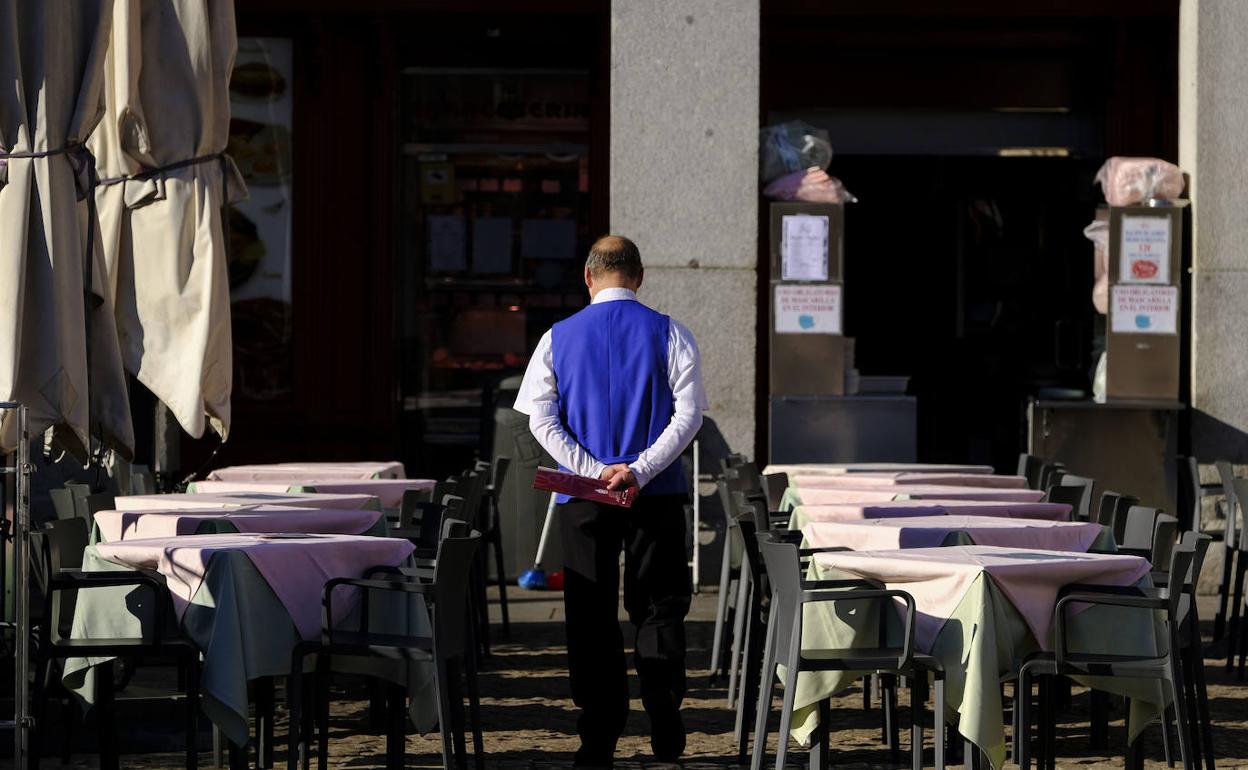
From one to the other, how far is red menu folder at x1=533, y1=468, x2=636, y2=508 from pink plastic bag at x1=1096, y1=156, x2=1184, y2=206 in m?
Result: 6.11

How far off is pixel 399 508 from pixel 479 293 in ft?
14.0

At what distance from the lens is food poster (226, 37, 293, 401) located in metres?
12.9

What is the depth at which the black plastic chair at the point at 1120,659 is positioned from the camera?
569cm

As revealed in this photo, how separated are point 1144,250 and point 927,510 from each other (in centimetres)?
422

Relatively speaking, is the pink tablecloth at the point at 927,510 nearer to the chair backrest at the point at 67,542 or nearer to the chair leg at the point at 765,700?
the chair leg at the point at 765,700

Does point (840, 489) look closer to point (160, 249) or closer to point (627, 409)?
point (627, 409)

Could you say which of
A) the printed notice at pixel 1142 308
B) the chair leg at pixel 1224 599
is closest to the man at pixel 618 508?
the chair leg at pixel 1224 599

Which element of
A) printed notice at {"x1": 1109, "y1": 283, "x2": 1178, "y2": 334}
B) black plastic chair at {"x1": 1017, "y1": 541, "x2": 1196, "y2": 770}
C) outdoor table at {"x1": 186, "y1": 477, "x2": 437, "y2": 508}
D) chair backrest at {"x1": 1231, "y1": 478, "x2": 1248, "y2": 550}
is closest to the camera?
black plastic chair at {"x1": 1017, "y1": 541, "x2": 1196, "y2": 770}

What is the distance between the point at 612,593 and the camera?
665cm

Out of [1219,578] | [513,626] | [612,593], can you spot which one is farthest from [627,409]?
[1219,578]

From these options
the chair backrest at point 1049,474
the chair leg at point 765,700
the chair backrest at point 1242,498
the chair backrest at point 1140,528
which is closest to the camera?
the chair leg at point 765,700

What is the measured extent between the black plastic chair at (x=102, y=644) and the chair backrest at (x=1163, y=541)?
11.3 ft

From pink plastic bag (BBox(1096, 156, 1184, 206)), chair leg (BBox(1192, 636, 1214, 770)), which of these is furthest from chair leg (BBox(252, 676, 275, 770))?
pink plastic bag (BBox(1096, 156, 1184, 206))

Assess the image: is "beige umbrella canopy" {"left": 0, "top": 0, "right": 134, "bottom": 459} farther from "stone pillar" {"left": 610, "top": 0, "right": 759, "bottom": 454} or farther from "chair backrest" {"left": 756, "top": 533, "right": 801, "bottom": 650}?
"stone pillar" {"left": 610, "top": 0, "right": 759, "bottom": 454}
